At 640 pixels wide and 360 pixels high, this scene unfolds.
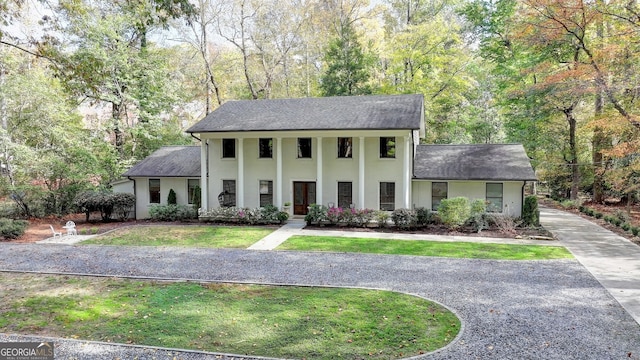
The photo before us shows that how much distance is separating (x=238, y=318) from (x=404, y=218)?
11321 millimetres

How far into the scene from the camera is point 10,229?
15.0m

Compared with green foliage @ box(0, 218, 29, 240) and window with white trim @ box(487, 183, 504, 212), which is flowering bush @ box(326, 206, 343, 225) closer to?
window with white trim @ box(487, 183, 504, 212)

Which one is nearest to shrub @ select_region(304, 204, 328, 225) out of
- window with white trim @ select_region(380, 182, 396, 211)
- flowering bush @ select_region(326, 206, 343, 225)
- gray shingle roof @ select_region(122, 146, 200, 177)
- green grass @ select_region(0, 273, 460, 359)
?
flowering bush @ select_region(326, 206, 343, 225)

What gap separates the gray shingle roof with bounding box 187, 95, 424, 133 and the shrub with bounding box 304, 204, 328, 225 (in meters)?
3.88

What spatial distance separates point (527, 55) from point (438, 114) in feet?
23.1

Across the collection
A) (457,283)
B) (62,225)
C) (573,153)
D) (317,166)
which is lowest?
(457,283)

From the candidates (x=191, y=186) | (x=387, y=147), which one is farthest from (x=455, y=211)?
(x=191, y=186)

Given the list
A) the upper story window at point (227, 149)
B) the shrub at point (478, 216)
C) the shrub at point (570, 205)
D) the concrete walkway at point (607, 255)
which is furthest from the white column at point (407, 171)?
the shrub at point (570, 205)

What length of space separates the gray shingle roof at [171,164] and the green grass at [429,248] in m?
9.61

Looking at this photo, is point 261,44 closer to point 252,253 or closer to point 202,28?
point 202,28

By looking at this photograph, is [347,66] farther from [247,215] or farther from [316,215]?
[247,215]

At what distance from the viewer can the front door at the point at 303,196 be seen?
65.2ft

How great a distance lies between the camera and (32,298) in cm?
795

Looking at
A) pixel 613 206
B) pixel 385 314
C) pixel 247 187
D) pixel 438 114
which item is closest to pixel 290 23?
pixel 438 114
